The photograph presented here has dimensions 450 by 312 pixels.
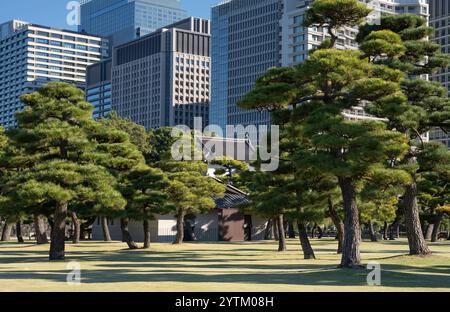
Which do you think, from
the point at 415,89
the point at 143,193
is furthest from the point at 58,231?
the point at 415,89

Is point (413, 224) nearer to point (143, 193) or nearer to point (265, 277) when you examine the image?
point (265, 277)

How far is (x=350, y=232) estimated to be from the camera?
25.1m

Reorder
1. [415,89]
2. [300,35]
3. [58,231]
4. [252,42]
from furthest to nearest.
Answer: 1. [252,42]
2. [300,35]
3. [58,231]
4. [415,89]

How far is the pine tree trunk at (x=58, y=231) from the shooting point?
30.9 m

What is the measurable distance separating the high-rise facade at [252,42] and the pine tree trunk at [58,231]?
370 ft

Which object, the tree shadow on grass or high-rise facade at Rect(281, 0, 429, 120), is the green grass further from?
high-rise facade at Rect(281, 0, 429, 120)

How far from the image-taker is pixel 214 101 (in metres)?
175

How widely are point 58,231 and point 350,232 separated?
13.0 metres

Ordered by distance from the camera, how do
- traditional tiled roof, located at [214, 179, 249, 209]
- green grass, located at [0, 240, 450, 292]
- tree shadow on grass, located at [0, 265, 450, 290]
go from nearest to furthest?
1. green grass, located at [0, 240, 450, 292]
2. tree shadow on grass, located at [0, 265, 450, 290]
3. traditional tiled roof, located at [214, 179, 249, 209]

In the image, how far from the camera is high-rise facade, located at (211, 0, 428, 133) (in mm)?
144750

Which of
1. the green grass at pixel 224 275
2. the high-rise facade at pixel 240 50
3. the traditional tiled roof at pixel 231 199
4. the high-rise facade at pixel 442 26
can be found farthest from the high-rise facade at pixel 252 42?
the green grass at pixel 224 275

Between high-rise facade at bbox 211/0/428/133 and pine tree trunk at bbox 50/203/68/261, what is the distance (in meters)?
113

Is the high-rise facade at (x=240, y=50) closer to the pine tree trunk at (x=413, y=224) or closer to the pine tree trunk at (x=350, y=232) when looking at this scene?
the pine tree trunk at (x=413, y=224)

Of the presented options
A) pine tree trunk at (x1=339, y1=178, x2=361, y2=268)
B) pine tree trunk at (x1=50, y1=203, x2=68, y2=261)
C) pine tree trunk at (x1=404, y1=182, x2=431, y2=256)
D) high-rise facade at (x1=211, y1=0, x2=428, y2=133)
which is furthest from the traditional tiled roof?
high-rise facade at (x1=211, y1=0, x2=428, y2=133)
